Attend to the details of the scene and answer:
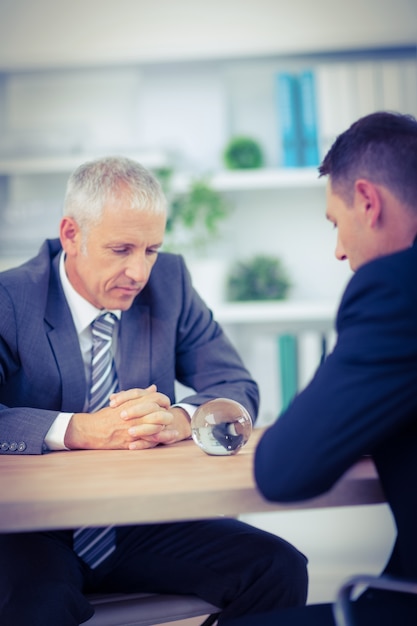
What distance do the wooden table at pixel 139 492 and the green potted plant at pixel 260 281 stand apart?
1.97 metres

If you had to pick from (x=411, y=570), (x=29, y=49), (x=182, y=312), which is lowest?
(x=411, y=570)

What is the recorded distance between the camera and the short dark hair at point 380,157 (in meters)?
1.24

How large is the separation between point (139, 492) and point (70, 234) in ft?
3.11

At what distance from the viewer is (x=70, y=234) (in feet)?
6.46

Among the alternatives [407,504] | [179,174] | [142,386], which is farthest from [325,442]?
[179,174]

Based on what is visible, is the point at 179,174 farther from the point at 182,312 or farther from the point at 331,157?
the point at 331,157

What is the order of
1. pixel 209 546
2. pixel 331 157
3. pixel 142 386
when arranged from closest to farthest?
1. pixel 331 157
2. pixel 209 546
3. pixel 142 386

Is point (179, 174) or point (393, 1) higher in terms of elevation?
point (393, 1)

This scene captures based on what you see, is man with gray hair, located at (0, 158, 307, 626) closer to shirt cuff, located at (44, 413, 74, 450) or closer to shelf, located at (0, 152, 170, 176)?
shirt cuff, located at (44, 413, 74, 450)

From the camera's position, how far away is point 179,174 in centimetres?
332

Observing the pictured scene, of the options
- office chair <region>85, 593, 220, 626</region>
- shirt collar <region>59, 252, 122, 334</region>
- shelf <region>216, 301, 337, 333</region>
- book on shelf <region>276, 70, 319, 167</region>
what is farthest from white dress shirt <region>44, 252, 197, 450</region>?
book on shelf <region>276, 70, 319, 167</region>

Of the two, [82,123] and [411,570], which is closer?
[411,570]

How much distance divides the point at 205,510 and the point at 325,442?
0.23 meters

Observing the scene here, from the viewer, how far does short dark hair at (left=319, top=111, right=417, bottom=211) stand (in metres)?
1.24
